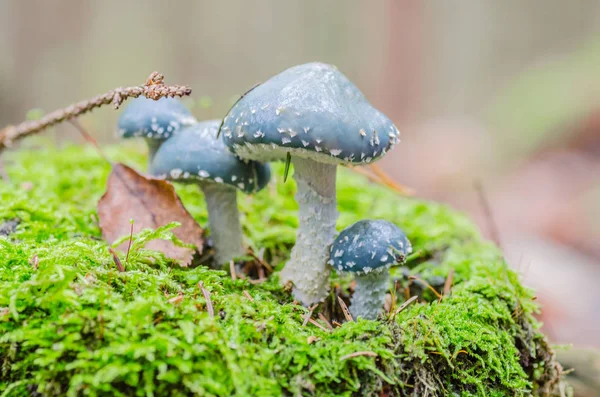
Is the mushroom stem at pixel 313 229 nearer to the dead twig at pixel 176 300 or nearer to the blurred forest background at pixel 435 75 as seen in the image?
the dead twig at pixel 176 300

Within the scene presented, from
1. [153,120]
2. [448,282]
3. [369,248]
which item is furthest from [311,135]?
[448,282]

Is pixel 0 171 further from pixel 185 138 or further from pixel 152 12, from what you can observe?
pixel 152 12

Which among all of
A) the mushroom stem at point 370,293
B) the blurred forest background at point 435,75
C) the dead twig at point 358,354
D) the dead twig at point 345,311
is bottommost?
the dead twig at point 358,354

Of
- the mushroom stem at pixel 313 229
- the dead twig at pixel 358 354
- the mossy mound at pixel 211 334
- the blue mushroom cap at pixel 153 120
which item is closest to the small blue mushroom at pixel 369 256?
the mushroom stem at pixel 313 229

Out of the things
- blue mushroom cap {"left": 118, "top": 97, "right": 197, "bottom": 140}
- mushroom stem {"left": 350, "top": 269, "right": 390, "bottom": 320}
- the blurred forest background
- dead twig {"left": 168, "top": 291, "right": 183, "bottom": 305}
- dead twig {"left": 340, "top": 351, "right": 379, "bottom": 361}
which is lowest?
dead twig {"left": 340, "top": 351, "right": 379, "bottom": 361}

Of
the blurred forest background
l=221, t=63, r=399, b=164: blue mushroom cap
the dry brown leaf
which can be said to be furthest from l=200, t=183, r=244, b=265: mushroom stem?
the blurred forest background

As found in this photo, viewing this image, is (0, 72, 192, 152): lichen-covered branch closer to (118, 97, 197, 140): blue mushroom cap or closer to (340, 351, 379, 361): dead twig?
(118, 97, 197, 140): blue mushroom cap
